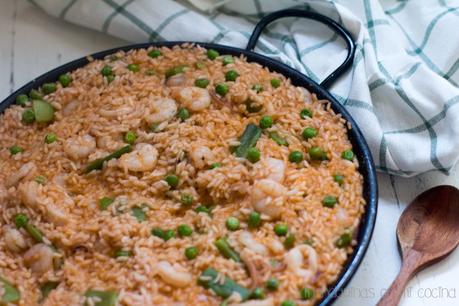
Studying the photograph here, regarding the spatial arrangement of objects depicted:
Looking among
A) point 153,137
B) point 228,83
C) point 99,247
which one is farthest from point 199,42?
point 99,247

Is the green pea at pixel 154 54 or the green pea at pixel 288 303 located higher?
the green pea at pixel 154 54

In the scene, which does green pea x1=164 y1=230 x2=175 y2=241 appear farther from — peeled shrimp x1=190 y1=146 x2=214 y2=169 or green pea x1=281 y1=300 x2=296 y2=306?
green pea x1=281 y1=300 x2=296 y2=306

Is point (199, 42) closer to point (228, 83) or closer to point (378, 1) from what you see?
point (228, 83)

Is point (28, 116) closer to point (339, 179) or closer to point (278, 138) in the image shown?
point (278, 138)

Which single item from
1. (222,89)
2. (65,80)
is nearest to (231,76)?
(222,89)

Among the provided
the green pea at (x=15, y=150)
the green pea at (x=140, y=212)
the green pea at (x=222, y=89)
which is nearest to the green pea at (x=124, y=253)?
the green pea at (x=140, y=212)

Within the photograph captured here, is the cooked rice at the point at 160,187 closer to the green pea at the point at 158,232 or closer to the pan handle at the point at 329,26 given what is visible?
the green pea at the point at 158,232
